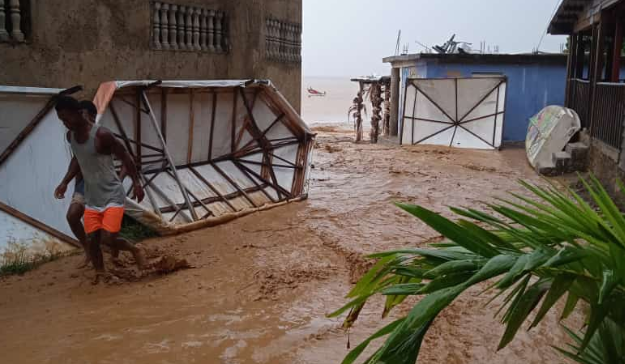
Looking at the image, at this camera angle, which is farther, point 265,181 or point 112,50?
point 265,181

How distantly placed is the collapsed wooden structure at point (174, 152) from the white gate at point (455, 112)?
8295mm

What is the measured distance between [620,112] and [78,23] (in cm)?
771

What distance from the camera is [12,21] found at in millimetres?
5625

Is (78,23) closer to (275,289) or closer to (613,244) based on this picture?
(275,289)

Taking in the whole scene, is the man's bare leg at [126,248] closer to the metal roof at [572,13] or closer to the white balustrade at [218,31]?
the white balustrade at [218,31]

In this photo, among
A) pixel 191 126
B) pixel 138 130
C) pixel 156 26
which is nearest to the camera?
pixel 156 26

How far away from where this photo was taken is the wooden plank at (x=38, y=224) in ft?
18.2

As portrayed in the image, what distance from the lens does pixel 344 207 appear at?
8500mm

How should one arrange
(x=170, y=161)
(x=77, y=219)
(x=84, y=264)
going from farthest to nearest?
1. (x=170, y=161)
2. (x=84, y=264)
3. (x=77, y=219)

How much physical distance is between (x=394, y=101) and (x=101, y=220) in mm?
16398

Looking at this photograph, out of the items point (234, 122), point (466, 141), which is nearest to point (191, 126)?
point (234, 122)

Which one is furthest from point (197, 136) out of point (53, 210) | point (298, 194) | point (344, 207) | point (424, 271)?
point (424, 271)

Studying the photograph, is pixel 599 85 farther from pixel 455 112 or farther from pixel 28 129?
pixel 28 129

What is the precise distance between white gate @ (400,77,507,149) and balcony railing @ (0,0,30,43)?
12055mm
